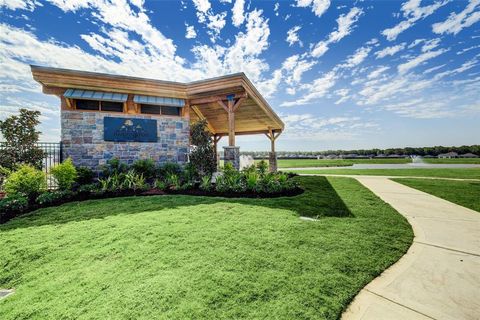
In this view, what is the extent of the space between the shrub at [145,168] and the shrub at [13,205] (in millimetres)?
3341

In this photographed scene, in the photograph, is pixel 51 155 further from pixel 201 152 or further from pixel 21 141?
pixel 201 152

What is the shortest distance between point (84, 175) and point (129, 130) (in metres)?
2.53

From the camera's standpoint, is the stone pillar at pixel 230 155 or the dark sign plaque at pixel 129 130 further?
the stone pillar at pixel 230 155

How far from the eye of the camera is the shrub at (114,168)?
8.11 meters

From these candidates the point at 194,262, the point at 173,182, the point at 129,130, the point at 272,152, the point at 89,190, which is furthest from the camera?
the point at 272,152

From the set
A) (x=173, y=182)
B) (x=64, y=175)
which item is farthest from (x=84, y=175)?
(x=173, y=182)

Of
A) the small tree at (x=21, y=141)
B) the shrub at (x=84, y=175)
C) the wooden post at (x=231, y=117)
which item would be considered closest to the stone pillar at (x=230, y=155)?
the wooden post at (x=231, y=117)

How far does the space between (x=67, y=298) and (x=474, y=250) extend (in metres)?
5.23

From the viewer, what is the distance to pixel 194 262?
8.52 feet

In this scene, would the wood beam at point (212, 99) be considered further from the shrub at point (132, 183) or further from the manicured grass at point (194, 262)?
the manicured grass at point (194, 262)

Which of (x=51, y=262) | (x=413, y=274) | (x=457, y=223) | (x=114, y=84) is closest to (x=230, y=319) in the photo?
(x=413, y=274)

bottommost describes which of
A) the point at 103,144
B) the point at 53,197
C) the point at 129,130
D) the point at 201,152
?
the point at 53,197

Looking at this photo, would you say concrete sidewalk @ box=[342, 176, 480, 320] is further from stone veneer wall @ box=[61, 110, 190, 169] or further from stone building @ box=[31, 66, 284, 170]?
stone veneer wall @ box=[61, 110, 190, 169]

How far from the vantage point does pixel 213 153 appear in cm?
899
